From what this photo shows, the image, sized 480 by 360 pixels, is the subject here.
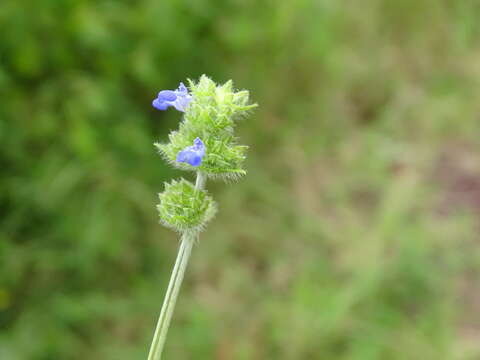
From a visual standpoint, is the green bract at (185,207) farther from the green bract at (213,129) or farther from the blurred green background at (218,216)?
the blurred green background at (218,216)

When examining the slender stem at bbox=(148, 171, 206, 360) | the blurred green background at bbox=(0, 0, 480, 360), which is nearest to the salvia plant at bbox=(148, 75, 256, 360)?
the slender stem at bbox=(148, 171, 206, 360)

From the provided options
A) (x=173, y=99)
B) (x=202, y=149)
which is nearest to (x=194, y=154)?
(x=202, y=149)

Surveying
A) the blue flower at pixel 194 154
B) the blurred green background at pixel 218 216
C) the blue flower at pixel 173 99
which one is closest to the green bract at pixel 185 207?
the blue flower at pixel 194 154

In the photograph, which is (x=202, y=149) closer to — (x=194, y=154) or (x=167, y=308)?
(x=194, y=154)

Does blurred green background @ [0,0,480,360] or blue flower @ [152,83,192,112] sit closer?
blue flower @ [152,83,192,112]

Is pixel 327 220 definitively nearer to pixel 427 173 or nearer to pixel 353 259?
pixel 353 259

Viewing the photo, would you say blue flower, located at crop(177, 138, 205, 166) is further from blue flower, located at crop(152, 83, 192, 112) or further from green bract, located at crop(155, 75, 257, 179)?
blue flower, located at crop(152, 83, 192, 112)

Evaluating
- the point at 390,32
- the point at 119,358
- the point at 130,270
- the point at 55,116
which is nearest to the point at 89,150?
the point at 55,116
